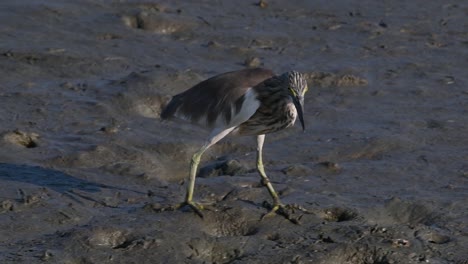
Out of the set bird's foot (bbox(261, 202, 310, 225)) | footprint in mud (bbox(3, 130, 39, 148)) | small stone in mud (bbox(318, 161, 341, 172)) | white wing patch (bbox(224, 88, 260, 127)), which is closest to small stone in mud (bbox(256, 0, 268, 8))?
small stone in mud (bbox(318, 161, 341, 172))

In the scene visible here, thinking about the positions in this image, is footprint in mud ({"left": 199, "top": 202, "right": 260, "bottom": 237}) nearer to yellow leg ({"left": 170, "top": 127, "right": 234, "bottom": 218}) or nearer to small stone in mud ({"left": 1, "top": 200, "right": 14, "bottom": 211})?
yellow leg ({"left": 170, "top": 127, "right": 234, "bottom": 218})

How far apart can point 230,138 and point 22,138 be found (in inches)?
70.1

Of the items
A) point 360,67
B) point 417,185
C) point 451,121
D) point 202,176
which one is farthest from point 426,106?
A: point 202,176

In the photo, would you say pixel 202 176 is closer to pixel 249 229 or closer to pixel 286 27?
pixel 249 229

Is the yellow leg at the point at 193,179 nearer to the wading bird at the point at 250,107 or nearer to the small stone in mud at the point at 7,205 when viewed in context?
the wading bird at the point at 250,107

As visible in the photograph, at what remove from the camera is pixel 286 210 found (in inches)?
296

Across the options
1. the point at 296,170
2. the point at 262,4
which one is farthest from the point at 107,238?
the point at 262,4

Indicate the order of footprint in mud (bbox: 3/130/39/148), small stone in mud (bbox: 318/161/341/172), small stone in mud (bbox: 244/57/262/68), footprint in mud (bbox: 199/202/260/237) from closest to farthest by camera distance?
footprint in mud (bbox: 199/202/260/237) → small stone in mud (bbox: 318/161/341/172) → footprint in mud (bbox: 3/130/39/148) → small stone in mud (bbox: 244/57/262/68)

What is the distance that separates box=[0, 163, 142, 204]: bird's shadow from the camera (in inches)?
311

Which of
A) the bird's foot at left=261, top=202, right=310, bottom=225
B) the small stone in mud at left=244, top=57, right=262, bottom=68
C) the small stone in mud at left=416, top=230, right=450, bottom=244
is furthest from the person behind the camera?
the small stone in mud at left=244, top=57, right=262, bottom=68

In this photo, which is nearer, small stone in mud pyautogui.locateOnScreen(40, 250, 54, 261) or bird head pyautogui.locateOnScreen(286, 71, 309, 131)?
small stone in mud pyautogui.locateOnScreen(40, 250, 54, 261)

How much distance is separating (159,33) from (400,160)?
13.1ft

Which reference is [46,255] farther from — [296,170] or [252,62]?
[252,62]

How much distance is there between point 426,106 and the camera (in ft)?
33.4
